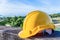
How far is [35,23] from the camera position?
2.77 meters

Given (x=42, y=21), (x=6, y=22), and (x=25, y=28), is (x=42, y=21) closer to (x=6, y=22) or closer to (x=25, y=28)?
(x=25, y=28)

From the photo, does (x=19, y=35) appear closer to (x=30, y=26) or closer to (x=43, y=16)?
(x=30, y=26)

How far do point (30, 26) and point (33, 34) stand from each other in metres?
0.15

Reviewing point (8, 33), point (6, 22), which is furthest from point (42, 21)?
point (6, 22)

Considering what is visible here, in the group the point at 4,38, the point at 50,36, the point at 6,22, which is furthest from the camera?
the point at 6,22

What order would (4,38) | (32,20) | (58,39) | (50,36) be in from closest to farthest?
(58,39) → (50,36) → (32,20) → (4,38)

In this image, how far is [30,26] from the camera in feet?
9.25

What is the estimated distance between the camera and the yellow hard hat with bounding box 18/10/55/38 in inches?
108

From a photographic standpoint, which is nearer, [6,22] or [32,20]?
[32,20]

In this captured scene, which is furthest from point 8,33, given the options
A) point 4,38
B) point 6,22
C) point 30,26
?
point 6,22

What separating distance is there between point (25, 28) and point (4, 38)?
0.36 m

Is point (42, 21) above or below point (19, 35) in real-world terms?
above

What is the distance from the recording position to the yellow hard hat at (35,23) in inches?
108

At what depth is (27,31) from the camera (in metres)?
2.88
